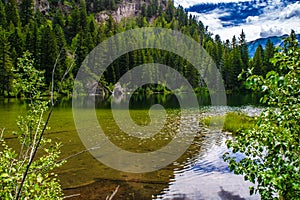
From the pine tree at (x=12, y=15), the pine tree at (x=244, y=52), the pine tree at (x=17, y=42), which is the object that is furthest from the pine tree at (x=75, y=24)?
the pine tree at (x=244, y=52)

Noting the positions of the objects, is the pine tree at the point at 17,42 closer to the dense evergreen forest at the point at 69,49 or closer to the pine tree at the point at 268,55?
the dense evergreen forest at the point at 69,49

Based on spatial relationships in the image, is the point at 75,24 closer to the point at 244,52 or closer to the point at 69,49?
the point at 69,49

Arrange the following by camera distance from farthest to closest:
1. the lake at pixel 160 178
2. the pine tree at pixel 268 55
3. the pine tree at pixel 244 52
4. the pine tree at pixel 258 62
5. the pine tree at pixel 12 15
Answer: the pine tree at pixel 244 52 < the pine tree at pixel 268 55 < the pine tree at pixel 258 62 < the pine tree at pixel 12 15 < the lake at pixel 160 178

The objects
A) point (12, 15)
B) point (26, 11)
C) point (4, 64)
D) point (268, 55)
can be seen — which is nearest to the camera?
point (4, 64)

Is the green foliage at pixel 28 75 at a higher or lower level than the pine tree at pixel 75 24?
lower

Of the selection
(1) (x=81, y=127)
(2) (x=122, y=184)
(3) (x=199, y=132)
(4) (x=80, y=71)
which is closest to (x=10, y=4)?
(4) (x=80, y=71)

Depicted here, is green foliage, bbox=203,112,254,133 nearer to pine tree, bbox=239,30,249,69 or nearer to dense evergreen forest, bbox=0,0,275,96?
dense evergreen forest, bbox=0,0,275,96

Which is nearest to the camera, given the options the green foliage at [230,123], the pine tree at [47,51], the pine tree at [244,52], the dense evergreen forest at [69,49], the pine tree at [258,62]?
the green foliage at [230,123]

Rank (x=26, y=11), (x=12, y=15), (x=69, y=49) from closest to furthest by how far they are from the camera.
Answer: (x=69, y=49) → (x=12, y=15) → (x=26, y=11)

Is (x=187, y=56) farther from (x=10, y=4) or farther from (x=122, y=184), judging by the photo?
(x=122, y=184)

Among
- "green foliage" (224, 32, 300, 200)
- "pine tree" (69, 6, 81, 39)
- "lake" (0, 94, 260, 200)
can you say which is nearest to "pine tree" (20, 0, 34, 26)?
"pine tree" (69, 6, 81, 39)

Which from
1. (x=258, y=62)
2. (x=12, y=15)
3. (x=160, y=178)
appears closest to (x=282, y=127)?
(x=160, y=178)

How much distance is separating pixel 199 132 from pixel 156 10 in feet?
597

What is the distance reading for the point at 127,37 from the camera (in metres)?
110
